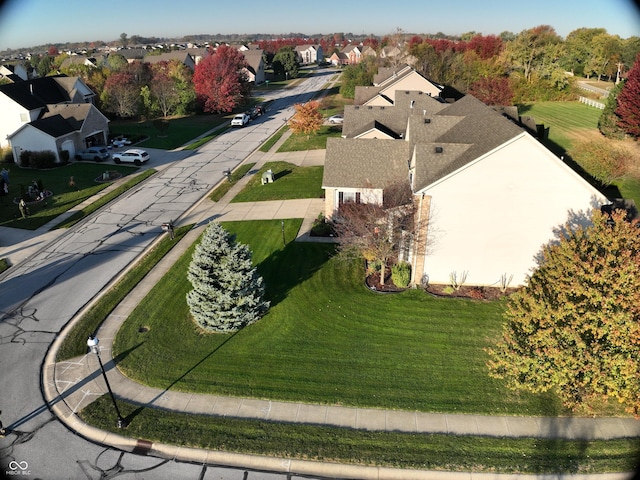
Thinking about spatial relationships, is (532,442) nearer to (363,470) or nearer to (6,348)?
(363,470)

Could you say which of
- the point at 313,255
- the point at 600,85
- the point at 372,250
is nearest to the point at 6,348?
the point at 313,255

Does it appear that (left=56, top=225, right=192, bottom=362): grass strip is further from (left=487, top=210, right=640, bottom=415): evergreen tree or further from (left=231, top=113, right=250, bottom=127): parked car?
(left=231, top=113, right=250, bottom=127): parked car

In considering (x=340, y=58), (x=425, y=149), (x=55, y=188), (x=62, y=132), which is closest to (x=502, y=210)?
Answer: (x=425, y=149)

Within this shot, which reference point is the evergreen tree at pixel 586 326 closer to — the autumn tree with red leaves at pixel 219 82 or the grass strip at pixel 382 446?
the grass strip at pixel 382 446

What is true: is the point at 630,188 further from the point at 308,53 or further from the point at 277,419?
the point at 308,53

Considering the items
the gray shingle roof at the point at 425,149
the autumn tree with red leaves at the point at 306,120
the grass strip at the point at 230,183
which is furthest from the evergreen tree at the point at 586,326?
the autumn tree with red leaves at the point at 306,120

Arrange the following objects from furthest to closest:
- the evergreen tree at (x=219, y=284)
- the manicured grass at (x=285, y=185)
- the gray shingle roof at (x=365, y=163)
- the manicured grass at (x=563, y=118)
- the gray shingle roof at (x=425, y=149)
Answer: the manicured grass at (x=563, y=118) < the manicured grass at (x=285, y=185) < the gray shingle roof at (x=365, y=163) < the gray shingle roof at (x=425, y=149) < the evergreen tree at (x=219, y=284)
